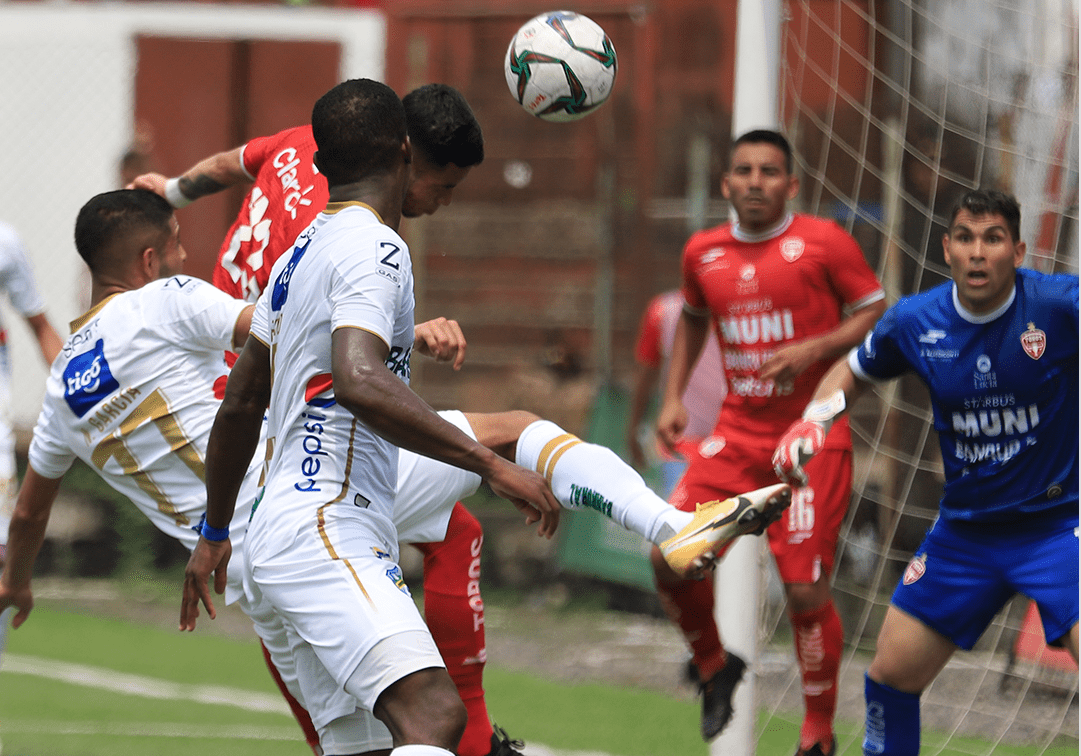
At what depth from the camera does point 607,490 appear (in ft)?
11.9

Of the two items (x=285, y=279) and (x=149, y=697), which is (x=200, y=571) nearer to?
(x=285, y=279)

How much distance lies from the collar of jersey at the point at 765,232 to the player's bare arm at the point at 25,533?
3057mm

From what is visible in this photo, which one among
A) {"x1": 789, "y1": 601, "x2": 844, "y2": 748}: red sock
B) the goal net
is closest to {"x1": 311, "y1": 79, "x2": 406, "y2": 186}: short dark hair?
{"x1": 789, "y1": 601, "x2": 844, "y2": 748}: red sock

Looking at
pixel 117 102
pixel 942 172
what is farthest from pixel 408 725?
pixel 117 102

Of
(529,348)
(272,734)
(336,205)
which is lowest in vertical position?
(272,734)

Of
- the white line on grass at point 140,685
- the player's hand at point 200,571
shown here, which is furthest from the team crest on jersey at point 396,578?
the white line on grass at point 140,685

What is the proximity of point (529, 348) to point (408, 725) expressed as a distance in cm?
827

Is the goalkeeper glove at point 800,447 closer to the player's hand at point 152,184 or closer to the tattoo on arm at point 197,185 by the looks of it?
the tattoo on arm at point 197,185

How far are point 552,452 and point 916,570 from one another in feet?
5.56

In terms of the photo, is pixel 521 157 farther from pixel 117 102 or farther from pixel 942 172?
pixel 942 172

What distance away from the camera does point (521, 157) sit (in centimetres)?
1141

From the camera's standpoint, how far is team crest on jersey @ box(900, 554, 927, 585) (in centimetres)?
476

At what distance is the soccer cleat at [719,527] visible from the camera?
11.0 ft

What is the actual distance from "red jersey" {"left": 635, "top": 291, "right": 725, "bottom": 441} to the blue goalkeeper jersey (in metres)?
3.92
